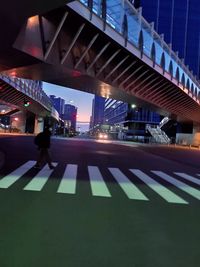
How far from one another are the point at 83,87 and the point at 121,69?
4.56 m

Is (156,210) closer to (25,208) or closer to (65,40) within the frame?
(25,208)

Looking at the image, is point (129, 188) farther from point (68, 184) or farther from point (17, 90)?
point (17, 90)

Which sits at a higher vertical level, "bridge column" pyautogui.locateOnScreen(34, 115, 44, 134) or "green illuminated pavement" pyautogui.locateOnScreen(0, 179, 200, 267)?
"bridge column" pyautogui.locateOnScreen(34, 115, 44, 134)

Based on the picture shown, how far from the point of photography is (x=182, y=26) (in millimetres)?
141375

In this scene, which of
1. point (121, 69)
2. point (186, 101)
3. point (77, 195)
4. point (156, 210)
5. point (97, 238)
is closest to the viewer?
point (97, 238)

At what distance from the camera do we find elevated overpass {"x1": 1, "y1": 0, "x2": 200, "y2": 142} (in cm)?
1814

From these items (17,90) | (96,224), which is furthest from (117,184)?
(17,90)

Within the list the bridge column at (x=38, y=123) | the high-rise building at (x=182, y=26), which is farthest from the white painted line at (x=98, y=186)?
the high-rise building at (x=182, y=26)

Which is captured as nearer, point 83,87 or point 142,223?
point 142,223

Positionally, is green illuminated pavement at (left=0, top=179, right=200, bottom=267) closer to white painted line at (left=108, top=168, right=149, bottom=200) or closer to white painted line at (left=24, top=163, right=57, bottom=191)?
white painted line at (left=108, top=168, right=149, bottom=200)

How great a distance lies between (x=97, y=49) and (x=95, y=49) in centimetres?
12

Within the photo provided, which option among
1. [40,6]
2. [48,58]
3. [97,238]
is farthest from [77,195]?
[48,58]

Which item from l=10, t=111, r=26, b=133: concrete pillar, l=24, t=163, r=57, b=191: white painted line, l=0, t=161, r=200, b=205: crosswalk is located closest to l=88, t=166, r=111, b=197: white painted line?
l=0, t=161, r=200, b=205: crosswalk

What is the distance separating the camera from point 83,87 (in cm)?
3072
